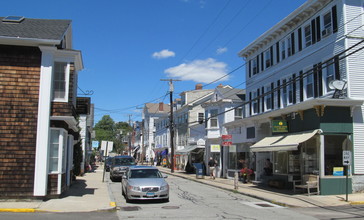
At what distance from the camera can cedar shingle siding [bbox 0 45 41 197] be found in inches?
Answer: 575

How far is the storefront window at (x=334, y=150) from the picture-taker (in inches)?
741

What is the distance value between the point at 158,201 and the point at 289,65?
14.6 m

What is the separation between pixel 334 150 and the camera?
19.0 m

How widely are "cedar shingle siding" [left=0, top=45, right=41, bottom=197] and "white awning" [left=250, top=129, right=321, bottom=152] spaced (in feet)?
37.9

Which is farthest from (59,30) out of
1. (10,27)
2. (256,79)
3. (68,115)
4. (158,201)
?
(256,79)

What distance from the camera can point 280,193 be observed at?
19.4m

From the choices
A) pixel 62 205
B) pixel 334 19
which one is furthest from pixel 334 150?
pixel 62 205

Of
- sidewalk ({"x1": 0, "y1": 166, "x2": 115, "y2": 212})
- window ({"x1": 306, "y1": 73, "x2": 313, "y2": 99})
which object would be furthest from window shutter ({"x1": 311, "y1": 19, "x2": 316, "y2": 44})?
sidewalk ({"x1": 0, "y1": 166, "x2": 115, "y2": 212})

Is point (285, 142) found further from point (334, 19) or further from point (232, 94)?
point (232, 94)

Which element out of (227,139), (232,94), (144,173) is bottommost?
(144,173)

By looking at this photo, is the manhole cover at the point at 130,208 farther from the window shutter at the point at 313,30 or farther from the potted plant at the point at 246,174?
the window shutter at the point at 313,30

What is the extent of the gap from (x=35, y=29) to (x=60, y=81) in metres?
2.60

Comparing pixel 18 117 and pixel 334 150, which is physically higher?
pixel 18 117

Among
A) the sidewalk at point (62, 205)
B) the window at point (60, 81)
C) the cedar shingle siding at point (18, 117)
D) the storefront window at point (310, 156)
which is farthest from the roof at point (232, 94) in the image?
the cedar shingle siding at point (18, 117)
